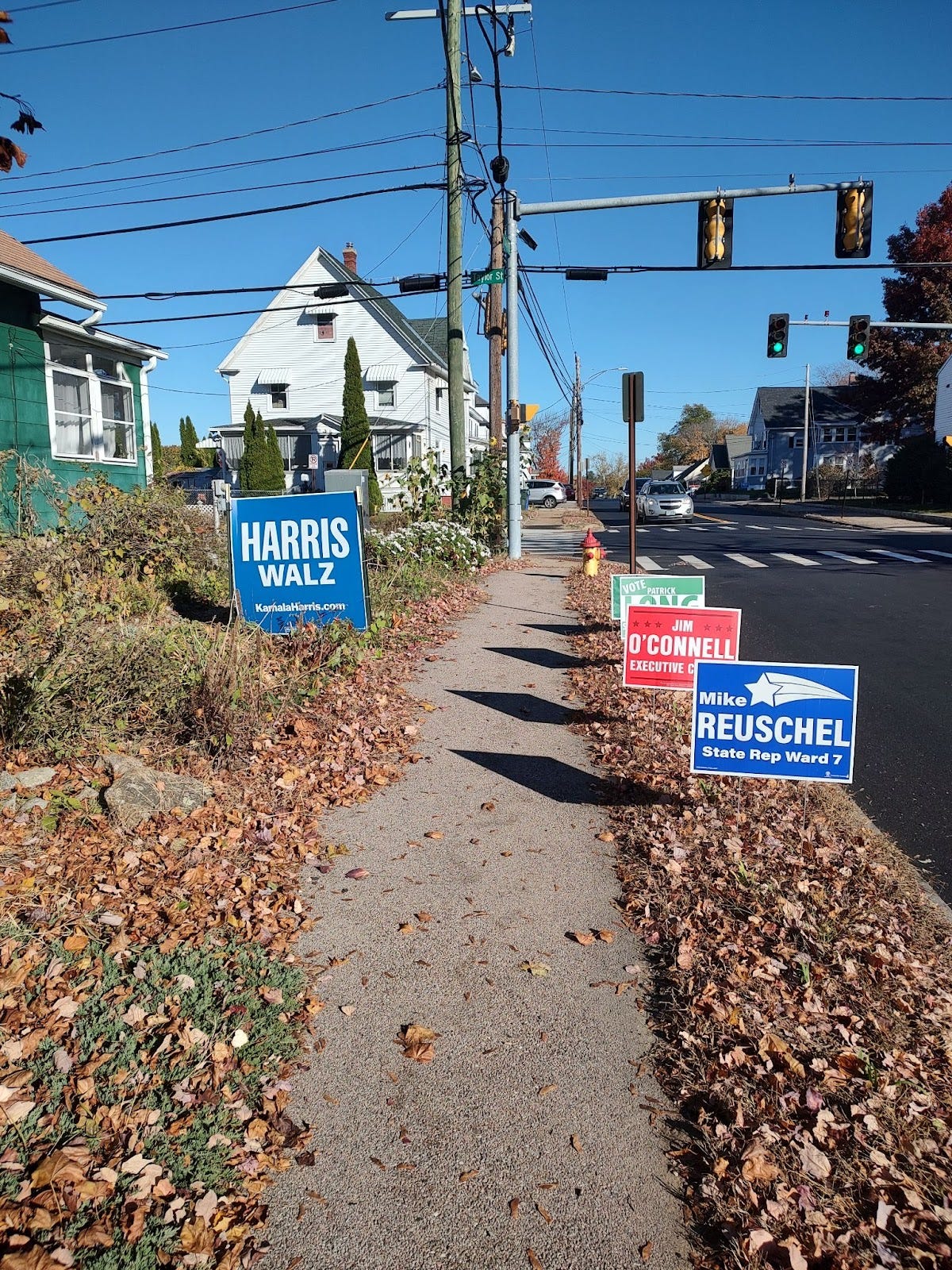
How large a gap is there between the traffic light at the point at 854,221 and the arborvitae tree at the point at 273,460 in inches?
942

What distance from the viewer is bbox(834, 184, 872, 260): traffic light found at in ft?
47.0

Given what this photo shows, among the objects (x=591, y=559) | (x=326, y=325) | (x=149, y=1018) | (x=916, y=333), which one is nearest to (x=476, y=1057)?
(x=149, y=1018)

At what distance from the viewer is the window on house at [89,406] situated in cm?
1661

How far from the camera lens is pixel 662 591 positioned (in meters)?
8.48

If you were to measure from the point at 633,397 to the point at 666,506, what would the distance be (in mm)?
26590

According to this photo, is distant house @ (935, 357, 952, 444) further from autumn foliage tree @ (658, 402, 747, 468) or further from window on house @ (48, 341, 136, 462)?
autumn foliage tree @ (658, 402, 747, 468)

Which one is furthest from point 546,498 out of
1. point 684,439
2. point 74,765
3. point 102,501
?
point 684,439

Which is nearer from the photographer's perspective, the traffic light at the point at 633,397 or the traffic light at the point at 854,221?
the traffic light at the point at 633,397

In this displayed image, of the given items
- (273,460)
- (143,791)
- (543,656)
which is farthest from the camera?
(273,460)

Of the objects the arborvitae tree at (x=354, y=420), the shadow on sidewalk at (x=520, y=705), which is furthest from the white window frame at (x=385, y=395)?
the shadow on sidewalk at (x=520, y=705)

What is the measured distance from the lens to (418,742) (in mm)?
6695

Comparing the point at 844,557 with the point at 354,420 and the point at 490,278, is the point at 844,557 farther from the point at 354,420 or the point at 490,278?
the point at 354,420

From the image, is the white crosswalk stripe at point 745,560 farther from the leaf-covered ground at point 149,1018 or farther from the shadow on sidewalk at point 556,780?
the leaf-covered ground at point 149,1018

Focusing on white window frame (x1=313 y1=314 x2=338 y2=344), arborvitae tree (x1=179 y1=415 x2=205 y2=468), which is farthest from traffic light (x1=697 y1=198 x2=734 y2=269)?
arborvitae tree (x1=179 y1=415 x2=205 y2=468)
